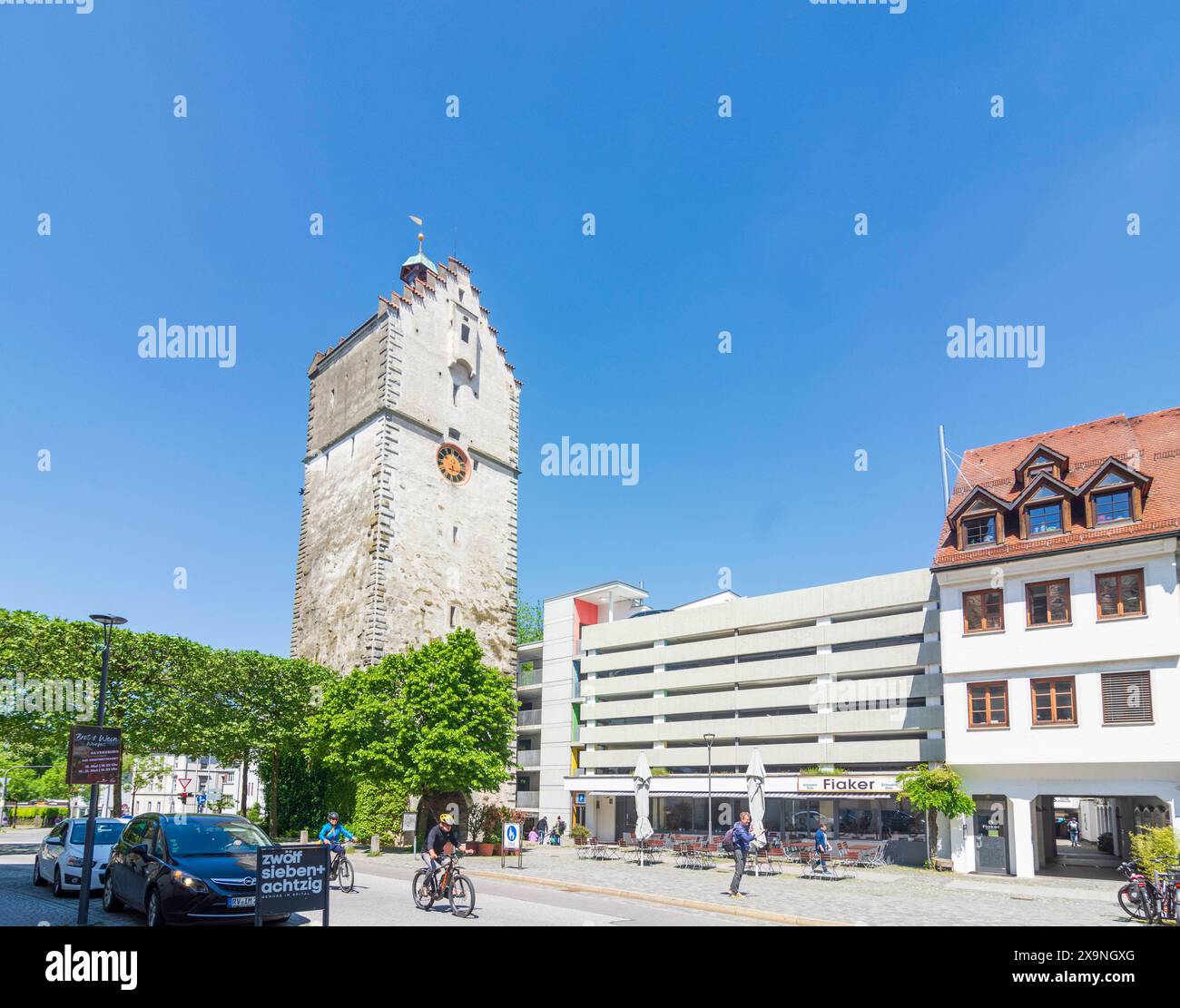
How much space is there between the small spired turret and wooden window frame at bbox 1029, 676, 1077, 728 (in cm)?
3609

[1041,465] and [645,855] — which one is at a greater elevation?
[1041,465]

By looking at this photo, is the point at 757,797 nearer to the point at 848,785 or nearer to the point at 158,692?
the point at 848,785

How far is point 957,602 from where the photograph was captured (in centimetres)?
3162

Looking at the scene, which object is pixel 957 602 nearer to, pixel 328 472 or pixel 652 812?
→ pixel 652 812

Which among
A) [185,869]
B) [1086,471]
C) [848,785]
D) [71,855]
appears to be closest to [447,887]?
[185,869]

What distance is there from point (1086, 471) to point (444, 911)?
2680cm

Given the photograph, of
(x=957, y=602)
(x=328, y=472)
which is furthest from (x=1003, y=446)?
(x=328, y=472)

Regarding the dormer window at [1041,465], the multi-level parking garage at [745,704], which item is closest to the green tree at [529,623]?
the multi-level parking garage at [745,704]

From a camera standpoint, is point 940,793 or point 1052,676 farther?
point 940,793

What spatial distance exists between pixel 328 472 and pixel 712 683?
2287 cm

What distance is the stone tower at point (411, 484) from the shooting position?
42.3m

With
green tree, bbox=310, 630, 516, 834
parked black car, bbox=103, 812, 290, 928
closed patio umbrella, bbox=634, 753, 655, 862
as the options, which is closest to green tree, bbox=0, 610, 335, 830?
green tree, bbox=310, 630, 516, 834

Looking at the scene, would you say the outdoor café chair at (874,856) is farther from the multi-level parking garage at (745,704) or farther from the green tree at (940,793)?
the green tree at (940,793)

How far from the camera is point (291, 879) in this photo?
1141cm
